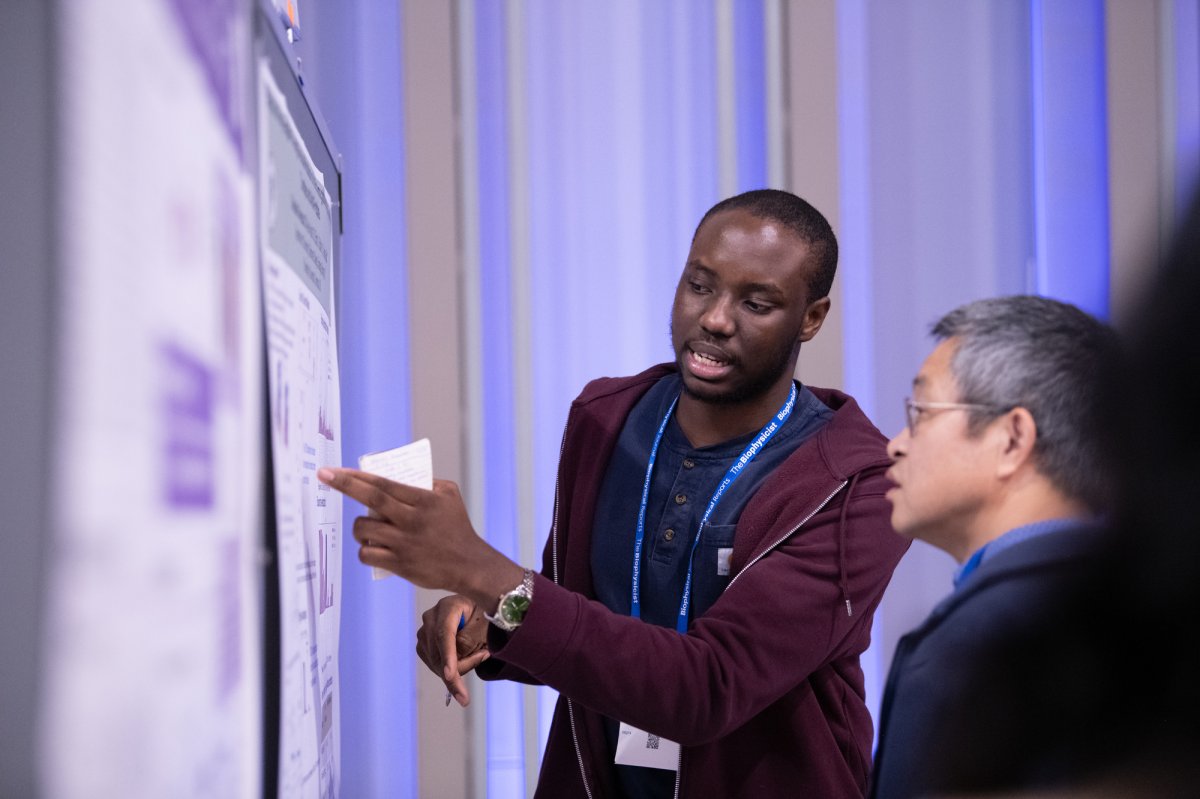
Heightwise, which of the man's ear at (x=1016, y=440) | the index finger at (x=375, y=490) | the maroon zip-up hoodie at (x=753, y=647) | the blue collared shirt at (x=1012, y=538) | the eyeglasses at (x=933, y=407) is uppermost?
the eyeglasses at (x=933, y=407)

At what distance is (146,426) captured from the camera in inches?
23.3

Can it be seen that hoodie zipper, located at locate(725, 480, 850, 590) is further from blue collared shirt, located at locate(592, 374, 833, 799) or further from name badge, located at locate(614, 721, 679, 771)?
name badge, located at locate(614, 721, 679, 771)

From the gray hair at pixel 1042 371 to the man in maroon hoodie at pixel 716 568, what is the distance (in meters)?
0.37

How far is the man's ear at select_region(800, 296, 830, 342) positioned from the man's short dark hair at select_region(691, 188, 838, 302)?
10mm

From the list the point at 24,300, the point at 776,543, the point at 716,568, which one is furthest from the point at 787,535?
the point at 24,300

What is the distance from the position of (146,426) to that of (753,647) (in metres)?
0.95

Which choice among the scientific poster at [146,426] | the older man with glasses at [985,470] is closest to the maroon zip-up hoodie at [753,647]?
the older man with glasses at [985,470]

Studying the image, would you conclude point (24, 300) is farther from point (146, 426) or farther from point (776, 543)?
point (776, 543)

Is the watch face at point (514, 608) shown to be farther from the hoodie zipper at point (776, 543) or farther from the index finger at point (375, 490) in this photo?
the hoodie zipper at point (776, 543)

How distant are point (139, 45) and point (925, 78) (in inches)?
106

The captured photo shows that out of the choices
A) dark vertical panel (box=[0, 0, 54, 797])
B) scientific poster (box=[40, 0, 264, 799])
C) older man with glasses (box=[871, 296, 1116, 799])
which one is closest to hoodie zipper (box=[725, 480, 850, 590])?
older man with glasses (box=[871, 296, 1116, 799])

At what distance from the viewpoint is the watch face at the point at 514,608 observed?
1157mm

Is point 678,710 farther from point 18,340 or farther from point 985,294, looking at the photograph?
point 985,294

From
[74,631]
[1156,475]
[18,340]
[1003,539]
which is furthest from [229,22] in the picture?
[1003,539]
